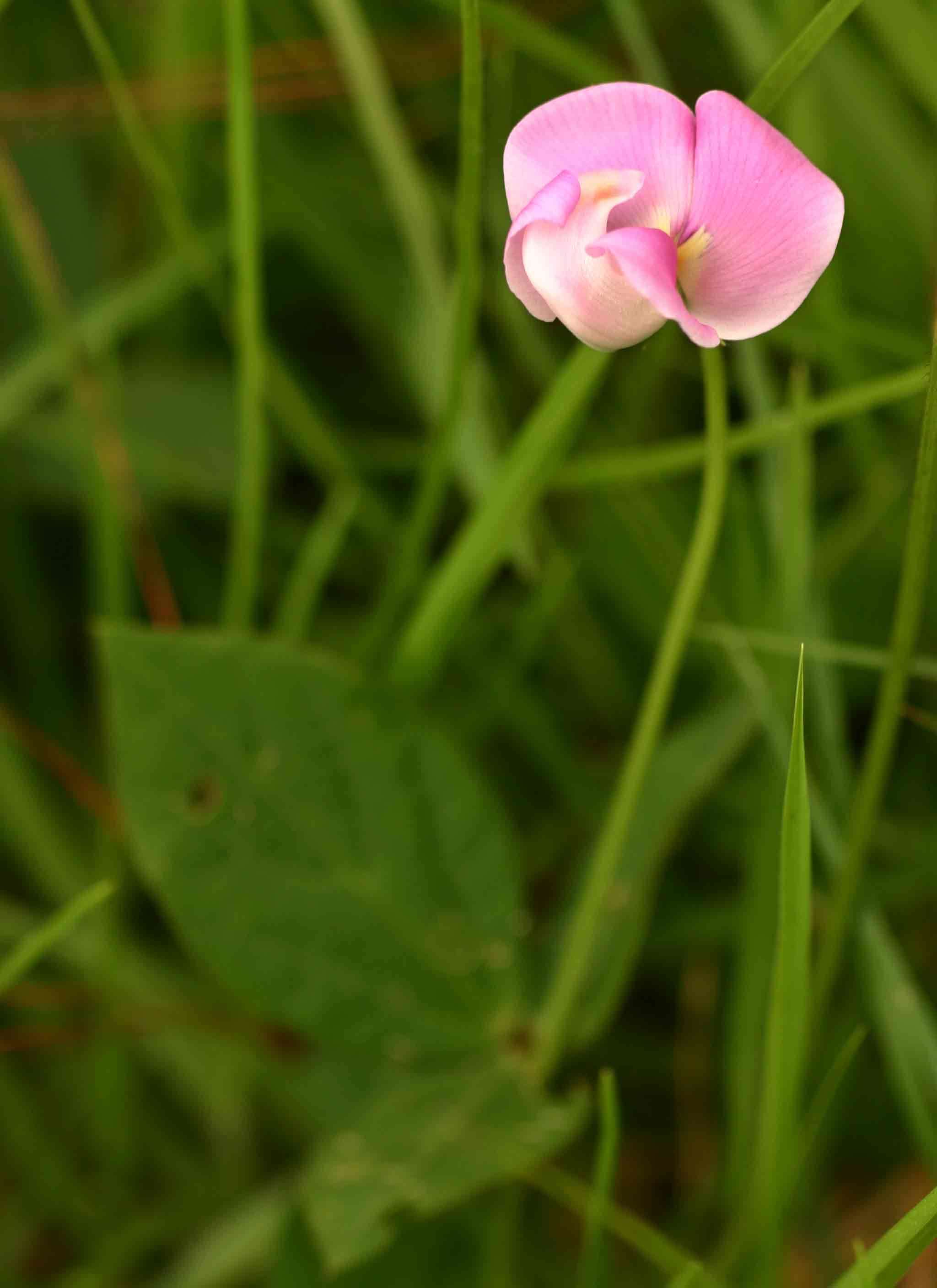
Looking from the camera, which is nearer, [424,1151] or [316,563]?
[424,1151]

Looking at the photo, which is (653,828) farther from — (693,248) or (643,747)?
(693,248)

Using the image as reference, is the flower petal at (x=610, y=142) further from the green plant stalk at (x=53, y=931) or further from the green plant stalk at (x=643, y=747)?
the green plant stalk at (x=53, y=931)

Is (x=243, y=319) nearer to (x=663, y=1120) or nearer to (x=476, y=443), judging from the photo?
(x=476, y=443)

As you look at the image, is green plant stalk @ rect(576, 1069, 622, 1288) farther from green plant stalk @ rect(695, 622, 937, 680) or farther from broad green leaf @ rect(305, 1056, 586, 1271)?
green plant stalk @ rect(695, 622, 937, 680)

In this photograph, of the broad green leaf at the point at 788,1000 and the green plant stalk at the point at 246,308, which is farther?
the green plant stalk at the point at 246,308

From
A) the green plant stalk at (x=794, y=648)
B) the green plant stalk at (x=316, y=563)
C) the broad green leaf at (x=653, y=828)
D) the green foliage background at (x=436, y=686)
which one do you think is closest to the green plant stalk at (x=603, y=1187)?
the green foliage background at (x=436, y=686)

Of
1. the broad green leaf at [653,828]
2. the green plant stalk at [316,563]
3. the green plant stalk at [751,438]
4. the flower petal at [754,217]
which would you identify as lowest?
the broad green leaf at [653,828]

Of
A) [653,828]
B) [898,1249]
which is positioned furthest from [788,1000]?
[653,828]

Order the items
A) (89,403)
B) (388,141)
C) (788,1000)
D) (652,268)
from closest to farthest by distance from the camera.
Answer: (652,268), (788,1000), (388,141), (89,403)
